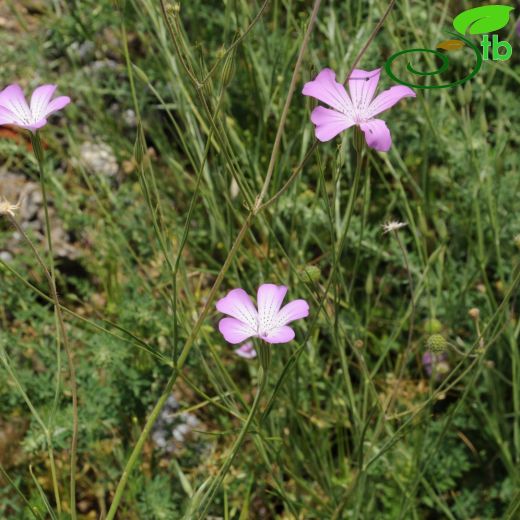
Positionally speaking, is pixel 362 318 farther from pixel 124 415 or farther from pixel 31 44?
pixel 31 44

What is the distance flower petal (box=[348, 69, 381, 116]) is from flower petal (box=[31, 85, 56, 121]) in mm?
411

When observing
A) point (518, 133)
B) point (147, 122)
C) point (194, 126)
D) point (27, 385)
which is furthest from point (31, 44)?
point (518, 133)

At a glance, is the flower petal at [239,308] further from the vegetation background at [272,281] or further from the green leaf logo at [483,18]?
the green leaf logo at [483,18]

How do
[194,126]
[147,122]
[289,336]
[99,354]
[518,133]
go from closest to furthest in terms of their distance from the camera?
[289,336], [99,354], [194,126], [518,133], [147,122]

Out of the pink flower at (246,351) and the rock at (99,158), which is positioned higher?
the rock at (99,158)

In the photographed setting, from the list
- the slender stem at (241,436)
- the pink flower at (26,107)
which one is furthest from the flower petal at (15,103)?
the slender stem at (241,436)

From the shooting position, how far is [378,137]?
0.89 m

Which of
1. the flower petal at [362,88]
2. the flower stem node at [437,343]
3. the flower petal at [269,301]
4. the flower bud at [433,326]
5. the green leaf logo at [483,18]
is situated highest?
the flower petal at [362,88]

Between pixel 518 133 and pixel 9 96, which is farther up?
pixel 9 96

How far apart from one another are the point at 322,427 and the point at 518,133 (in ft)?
2.99

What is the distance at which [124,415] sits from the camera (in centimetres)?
162

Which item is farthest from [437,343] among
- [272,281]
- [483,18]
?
[483,18]

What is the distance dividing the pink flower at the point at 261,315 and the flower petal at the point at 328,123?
21 centimetres

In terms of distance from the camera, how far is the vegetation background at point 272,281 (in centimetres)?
146
